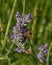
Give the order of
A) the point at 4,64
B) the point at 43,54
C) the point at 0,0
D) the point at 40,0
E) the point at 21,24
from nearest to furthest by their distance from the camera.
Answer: the point at 21,24
the point at 4,64
the point at 43,54
the point at 0,0
the point at 40,0

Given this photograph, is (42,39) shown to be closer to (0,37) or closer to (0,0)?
(0,0)

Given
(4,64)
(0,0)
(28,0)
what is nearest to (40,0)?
(28,0)

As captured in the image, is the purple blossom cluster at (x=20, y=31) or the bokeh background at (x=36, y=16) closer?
the purple blossom cluster at (x=20, y=31)

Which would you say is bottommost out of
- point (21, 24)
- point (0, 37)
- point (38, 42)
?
point (38, 42)

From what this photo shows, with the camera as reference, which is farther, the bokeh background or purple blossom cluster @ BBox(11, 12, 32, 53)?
the bokeh background

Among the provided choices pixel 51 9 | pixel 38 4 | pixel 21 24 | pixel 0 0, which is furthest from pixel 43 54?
pixel 51 9

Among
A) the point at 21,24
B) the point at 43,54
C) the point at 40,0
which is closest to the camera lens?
the point at 21,24

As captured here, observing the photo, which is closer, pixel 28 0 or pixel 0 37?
pixel 0 37

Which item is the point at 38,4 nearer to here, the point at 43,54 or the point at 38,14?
the point at 38,14

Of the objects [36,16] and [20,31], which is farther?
[36,16]

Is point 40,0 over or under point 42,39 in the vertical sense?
over
